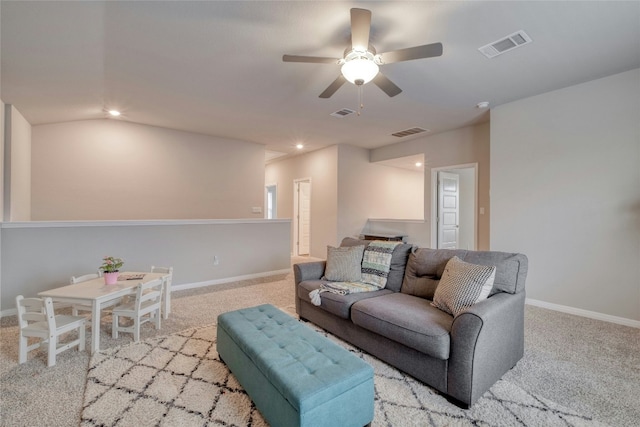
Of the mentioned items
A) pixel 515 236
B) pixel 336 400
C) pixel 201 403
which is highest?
pixel 515 236

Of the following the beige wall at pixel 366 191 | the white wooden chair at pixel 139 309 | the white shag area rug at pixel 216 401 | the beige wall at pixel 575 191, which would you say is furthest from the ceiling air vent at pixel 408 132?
the white wooden chair at pixel 139 309

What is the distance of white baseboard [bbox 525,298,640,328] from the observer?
311cm

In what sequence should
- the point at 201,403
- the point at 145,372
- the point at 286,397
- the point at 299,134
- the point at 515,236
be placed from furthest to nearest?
the point at 299,134 → the point at 515,236 → the point at 145,372 → the point at 201,403 → the point at 286,397

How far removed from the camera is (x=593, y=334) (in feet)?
9.37

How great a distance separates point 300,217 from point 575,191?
571 centimetres

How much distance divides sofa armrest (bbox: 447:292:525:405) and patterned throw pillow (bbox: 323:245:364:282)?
1.30 meters

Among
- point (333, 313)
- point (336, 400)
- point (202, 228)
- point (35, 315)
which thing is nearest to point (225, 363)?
point (333, 313)

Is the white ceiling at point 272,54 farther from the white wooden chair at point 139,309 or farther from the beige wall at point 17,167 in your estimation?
the white wooden chair at point 139,309

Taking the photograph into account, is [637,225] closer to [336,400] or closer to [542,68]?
[542,68]

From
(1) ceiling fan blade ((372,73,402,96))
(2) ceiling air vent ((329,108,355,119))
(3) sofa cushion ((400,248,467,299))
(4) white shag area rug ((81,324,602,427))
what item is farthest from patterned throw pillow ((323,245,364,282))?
(2) ceiling air vent ((329,108,355,119))

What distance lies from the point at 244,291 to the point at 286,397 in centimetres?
304

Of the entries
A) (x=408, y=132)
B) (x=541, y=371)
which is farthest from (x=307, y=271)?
(x=408, y=132)

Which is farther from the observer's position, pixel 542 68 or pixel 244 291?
pixel 244 291

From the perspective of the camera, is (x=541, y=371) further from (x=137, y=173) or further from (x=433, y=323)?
(x=137, y=173)
